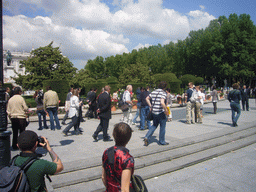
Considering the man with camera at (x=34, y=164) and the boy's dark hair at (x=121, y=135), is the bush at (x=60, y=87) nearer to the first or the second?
the man with camera at (x=34, y=164)

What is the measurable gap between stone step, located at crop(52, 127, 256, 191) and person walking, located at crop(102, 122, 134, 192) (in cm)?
213

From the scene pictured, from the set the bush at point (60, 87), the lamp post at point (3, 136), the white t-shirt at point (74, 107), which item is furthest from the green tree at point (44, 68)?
the lamp post at point (3, 136)

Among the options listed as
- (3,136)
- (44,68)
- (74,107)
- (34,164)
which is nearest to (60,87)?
(44,68)

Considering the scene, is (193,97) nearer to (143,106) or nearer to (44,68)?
(143,106)

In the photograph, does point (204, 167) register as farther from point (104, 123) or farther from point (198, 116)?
point (198, 116)

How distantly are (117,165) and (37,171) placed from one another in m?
0.75

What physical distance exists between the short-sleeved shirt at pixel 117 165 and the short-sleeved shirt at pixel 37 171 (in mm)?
524

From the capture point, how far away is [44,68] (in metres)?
29.2

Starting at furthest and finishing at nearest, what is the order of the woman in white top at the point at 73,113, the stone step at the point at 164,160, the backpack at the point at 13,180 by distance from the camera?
the woman in white top at the point at 73,113
the stone step at the point at 164,160
the backpack at the point at 13,180

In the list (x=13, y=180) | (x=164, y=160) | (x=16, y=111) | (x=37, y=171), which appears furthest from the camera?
(x=16, y=111)

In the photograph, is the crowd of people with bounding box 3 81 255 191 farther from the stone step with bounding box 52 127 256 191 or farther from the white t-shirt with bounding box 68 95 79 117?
the stone step with bounding box 52 127 256 191

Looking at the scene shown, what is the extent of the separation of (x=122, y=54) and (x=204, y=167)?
64684mm

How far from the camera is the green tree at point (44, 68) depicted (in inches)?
1141

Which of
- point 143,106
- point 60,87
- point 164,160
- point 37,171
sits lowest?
point 164,160
